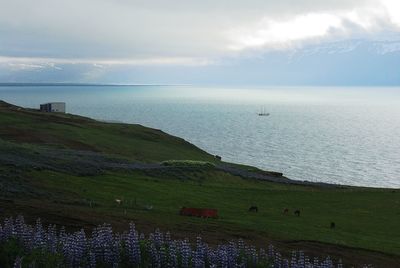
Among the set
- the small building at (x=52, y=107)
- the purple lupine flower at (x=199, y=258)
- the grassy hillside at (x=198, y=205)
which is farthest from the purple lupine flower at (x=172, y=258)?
the small building at (x=52, y=107)

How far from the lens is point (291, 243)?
92.5ft

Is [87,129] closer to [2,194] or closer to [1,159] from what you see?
[1,159]

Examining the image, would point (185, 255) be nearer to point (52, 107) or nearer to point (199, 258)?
point (199, 258)

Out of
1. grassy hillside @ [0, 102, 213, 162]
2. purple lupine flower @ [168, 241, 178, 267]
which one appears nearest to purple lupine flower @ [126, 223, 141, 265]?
purple lupine flower @ [168, 241, 178, 267]

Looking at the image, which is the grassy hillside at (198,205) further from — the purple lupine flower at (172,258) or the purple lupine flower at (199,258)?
the purple lupine flower at (172,258)

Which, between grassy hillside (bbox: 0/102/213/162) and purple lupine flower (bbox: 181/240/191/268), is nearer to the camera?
purple lupine flower (bbox: 181/240/191/268)

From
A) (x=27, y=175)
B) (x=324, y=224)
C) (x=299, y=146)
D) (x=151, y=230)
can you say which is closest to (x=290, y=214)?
(x=324, y=224)

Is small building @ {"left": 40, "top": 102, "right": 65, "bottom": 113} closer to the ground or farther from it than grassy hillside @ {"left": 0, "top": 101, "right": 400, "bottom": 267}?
farther from it

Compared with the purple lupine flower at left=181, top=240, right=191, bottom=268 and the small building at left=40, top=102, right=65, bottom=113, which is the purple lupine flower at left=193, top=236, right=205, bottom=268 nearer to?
the purple lupine flower at left=181, top=240, right=191, bottom=268

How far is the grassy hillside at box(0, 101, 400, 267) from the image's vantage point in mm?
27906

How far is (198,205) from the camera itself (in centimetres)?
4119

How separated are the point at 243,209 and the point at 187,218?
9841 mm

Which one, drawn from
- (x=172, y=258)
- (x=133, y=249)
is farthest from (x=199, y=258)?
(x=133, y=249)

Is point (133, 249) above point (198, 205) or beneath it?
above
